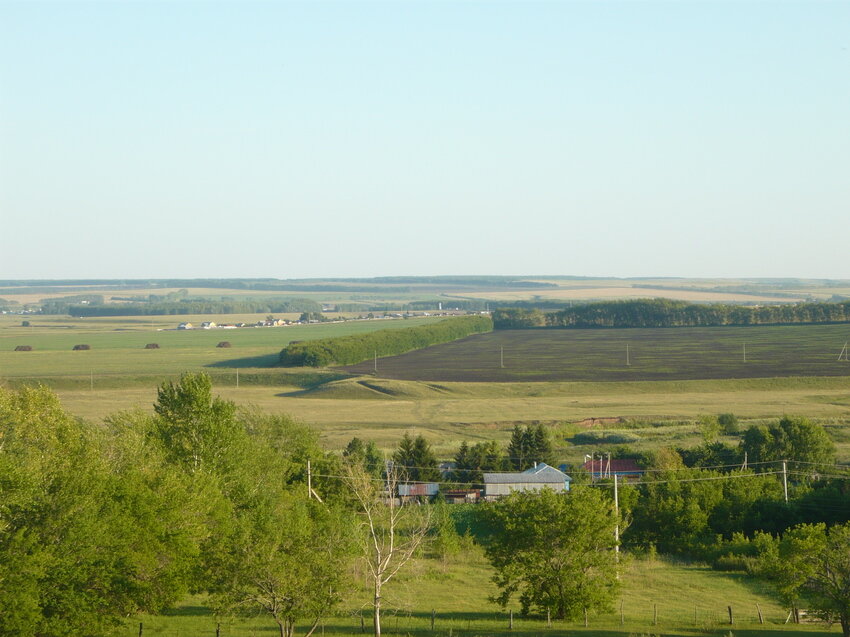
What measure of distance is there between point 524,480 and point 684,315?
141438 millimetres

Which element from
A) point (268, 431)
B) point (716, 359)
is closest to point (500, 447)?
point (268, 431)

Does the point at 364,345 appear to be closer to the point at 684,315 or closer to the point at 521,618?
the point at 684,315

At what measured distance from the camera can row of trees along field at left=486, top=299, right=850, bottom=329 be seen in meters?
180

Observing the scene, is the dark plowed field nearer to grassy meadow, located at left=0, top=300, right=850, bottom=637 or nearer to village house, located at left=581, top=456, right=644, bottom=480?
grassy meadow, located at left=0, top=300, right=850, bottom=637

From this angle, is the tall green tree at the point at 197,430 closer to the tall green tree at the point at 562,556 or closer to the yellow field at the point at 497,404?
the tall green tree at the point at 562,556

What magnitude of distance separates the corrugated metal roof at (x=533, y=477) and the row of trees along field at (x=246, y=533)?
632 cm

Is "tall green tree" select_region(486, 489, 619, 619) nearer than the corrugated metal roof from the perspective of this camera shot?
Yes

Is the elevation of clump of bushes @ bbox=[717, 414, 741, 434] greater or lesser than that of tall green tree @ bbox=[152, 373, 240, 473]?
lesser

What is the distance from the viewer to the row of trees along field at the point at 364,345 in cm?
12694

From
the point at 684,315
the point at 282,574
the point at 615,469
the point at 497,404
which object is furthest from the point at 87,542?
the point at 684,315

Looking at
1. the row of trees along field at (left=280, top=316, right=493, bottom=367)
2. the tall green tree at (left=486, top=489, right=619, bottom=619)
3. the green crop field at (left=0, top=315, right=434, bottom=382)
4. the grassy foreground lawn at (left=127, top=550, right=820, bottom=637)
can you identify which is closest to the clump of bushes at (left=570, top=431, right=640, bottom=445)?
the grassy foreground lawn at (left=127, top=550, right=820, bottom=637)

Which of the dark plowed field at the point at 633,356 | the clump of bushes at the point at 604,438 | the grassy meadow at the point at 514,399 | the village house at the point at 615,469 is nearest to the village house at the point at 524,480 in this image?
the village house at the point at 615,469

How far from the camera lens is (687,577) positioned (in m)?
42.6

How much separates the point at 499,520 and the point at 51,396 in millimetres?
21919
